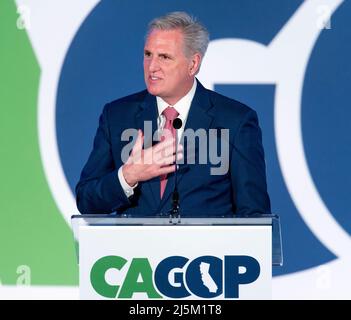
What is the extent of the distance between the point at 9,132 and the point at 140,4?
39.5 inches

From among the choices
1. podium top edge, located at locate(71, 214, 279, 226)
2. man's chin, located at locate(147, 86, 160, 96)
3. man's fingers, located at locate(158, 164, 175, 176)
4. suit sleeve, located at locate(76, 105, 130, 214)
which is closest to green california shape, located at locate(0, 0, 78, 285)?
suit sleeve, located at locate(76, 105, 130, 214)

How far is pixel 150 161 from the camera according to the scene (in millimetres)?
5094

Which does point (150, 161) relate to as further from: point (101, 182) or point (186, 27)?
point (186, 27)

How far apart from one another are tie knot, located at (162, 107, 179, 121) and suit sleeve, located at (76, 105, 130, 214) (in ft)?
1.04

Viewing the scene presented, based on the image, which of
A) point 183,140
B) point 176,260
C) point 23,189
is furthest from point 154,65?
point 176,260

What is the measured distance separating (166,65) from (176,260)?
4.76 ft

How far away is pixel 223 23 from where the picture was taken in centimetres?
604

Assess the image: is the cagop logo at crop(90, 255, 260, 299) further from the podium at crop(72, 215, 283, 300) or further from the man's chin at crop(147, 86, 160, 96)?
the man's chin at crop(147, 86, 160, 96)

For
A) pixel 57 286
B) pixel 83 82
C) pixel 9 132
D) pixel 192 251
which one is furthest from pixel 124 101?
pixel 192 251

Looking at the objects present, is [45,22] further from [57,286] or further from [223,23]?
[57,286]

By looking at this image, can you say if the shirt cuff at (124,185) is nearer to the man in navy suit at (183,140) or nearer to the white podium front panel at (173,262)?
the man in navy suit at (183,140)

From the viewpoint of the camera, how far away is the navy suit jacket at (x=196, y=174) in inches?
218

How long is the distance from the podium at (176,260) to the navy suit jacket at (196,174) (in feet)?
2.72

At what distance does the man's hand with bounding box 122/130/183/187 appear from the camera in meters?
5.06
